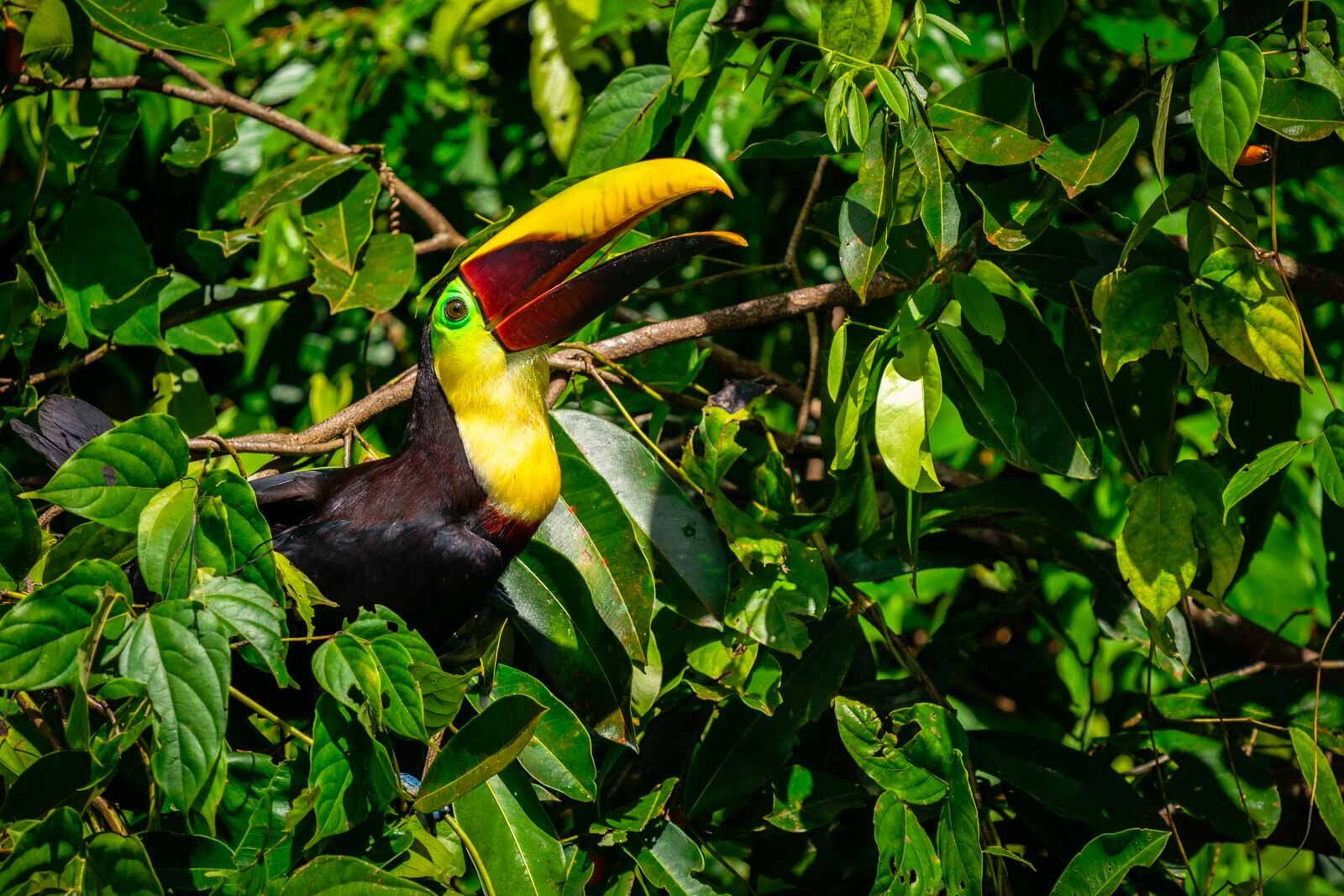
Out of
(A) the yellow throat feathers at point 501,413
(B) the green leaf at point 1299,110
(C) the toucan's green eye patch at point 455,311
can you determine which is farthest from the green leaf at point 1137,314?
(C) the toucan's green eye patch at point 455,311

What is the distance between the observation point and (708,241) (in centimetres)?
206

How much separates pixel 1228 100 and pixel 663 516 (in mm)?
993

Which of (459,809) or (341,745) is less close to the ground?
(341,745)

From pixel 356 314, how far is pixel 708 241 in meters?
1.42

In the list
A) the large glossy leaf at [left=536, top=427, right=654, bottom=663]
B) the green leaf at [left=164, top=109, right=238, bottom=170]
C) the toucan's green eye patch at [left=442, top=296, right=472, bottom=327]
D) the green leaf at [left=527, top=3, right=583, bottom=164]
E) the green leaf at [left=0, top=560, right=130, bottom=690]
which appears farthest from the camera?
the green leaf at [left=527, top=3, right=583, bottom=164]

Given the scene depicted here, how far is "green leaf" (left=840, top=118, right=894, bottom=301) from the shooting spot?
1625mm

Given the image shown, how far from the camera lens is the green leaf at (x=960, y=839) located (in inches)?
59.3

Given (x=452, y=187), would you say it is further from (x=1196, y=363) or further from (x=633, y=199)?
(x=1196, y=363)

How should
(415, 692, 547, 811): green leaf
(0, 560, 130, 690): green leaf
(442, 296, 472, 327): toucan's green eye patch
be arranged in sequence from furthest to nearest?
(442, 296, 472, 327): toucan's green eye patch → (415, 692, 547, 811): green leaf → (0, 560, 130, 690): green leaf

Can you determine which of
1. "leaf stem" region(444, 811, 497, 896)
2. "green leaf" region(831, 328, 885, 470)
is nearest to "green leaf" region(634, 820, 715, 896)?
"leaf stem" region(444, 811, 497, 896)

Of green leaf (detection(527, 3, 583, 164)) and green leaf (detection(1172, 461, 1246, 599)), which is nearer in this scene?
green leaf (detection(1172, 461, 1246, 599))

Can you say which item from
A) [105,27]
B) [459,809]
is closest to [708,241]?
[459,809]

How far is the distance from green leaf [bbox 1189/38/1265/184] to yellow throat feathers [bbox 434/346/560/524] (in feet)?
3.72

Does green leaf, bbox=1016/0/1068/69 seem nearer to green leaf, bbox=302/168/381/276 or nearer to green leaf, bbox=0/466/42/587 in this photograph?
green leaf, bbox=302/168/381/276
